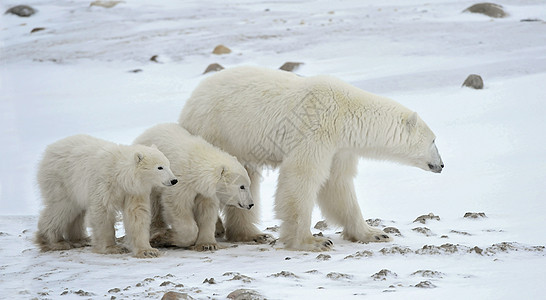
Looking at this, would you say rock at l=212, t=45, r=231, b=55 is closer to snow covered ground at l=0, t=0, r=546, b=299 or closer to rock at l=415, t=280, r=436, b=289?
snow covered ground at l=0, t=0, r=546, b=299

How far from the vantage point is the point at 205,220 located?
6.69 m

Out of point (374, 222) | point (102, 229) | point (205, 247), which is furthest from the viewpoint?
point (374, 222)

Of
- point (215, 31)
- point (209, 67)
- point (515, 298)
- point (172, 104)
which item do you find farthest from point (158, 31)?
point (515, 298)

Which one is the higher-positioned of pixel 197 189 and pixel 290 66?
pixel 197 189

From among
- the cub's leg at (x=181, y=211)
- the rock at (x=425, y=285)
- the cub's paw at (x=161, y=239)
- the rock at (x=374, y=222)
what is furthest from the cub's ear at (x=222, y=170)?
the rock at (x=425, y=285)

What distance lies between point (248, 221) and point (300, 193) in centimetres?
104

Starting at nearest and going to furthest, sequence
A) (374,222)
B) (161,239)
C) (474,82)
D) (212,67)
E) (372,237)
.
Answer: (161,239), (372,237), (374,222), (474,82), (212,67)

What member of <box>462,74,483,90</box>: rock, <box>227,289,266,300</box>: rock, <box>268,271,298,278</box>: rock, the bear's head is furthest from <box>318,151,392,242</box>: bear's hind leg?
<box>462,74,483,90</box>: rock

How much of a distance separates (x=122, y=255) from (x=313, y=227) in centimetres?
255

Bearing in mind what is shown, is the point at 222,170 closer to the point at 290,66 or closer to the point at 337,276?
the point at 337,276

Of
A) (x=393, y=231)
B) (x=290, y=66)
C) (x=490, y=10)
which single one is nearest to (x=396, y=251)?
(x=393, y=231)

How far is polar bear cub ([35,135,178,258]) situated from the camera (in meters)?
6.24

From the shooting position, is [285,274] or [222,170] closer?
[285,274]

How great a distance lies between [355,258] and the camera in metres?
5.66
